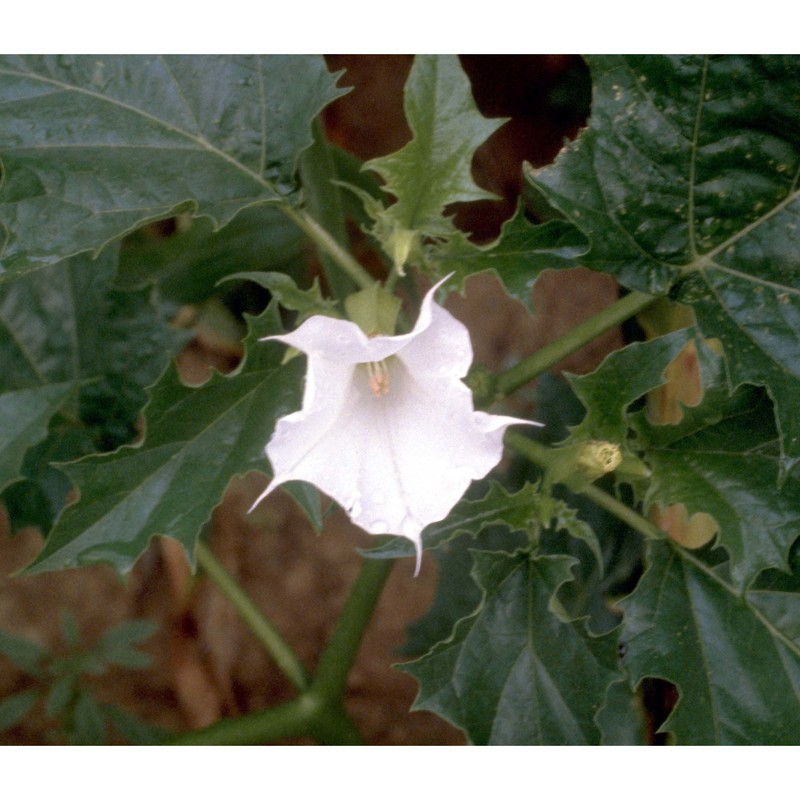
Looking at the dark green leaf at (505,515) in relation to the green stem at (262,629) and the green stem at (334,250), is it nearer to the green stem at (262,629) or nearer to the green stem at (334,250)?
the green stem at (334,250)

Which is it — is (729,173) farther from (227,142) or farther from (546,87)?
(546,87)

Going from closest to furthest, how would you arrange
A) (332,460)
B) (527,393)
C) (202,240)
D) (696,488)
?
1. (332,460)
2. (696,488)
3. (202,240)
4. (527,393)

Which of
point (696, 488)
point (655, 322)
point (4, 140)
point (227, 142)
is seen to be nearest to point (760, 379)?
point (696, 488)

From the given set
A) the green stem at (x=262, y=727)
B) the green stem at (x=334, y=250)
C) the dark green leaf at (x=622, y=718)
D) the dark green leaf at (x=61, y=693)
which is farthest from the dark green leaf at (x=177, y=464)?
the dark green leaf at (x=61, y=693)

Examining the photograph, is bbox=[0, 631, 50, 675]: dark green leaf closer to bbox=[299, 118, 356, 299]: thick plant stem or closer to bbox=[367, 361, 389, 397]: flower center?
bbox=[299, 118, 356, 299]: thick plant stem

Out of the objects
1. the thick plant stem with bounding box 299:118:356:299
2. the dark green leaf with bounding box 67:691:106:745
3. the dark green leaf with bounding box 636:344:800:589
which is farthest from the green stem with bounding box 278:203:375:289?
the dark green leaf with bounding box 67:691:106:745

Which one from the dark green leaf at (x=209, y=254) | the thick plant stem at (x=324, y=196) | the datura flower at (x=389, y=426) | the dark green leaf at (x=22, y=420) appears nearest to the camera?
the datura flower at (x=389, y=426)

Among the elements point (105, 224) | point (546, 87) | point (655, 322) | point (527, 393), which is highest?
point (546, 87)
